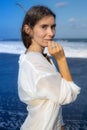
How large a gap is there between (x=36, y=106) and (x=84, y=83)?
3.40m

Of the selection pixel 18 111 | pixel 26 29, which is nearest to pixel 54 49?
pixel 26 29

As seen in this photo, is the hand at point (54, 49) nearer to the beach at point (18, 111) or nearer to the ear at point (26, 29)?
the ear at point (26, 29)

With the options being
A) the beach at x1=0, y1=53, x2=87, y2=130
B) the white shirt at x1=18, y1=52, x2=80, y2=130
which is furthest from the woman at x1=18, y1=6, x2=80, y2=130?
the beach at x1=0, y1=53, x2=87, y2=130

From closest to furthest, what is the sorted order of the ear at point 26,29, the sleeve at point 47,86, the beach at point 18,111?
the sleeve at point 47,86
the ear at point 26,29
the beach at point 18,111

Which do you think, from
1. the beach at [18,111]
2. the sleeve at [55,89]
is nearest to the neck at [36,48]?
the sleeve at [55,89]

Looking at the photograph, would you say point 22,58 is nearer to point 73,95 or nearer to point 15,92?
point 73,95

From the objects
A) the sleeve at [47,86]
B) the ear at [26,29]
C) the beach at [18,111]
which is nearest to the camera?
the sleeve at [47,86]

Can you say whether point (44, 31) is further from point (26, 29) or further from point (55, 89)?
point (55, 89)

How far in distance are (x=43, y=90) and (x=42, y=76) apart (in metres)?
0.05

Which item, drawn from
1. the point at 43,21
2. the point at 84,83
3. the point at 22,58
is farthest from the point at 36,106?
the point at 84,83

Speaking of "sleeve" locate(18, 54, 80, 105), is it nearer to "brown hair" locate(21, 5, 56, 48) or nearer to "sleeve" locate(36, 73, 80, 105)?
"sleeve" locate(36, 73, 80, 105)

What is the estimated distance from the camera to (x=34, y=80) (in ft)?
3.22

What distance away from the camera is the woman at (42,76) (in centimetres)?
98

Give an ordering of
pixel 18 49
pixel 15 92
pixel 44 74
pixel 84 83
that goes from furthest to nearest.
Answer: pixel 18 49 → pixel 84 83 → pixel 15 92 → pixel 44 74
